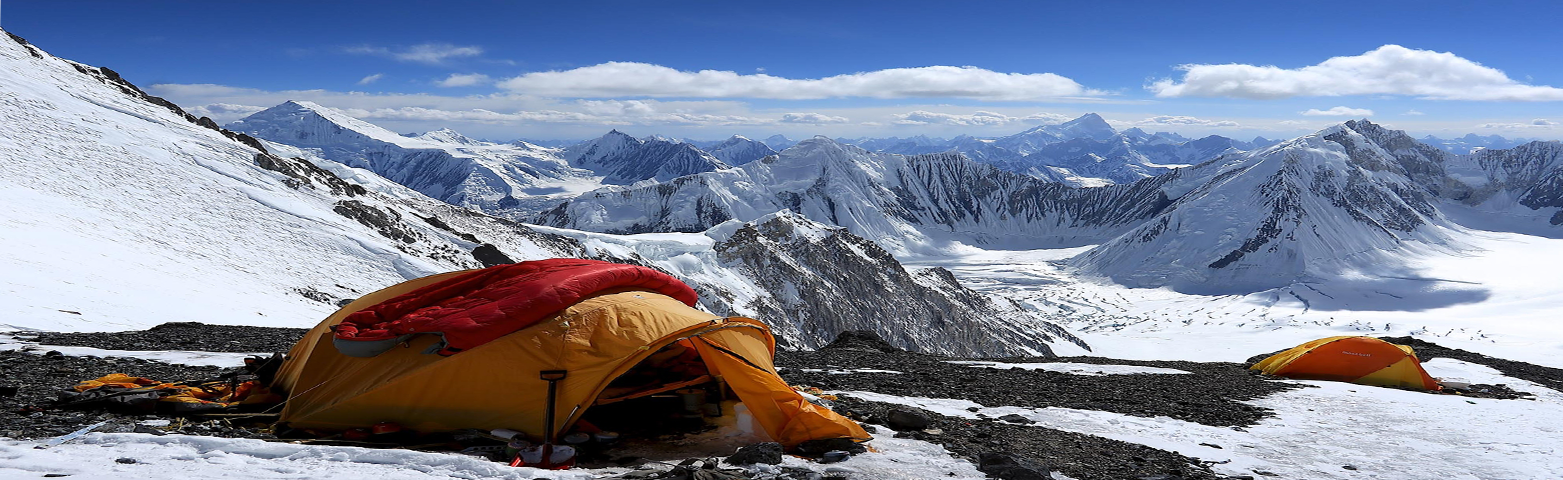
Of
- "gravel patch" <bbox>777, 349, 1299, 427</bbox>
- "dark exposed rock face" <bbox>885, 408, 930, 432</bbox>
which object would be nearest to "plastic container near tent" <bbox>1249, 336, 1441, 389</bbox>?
"gravel patch" <bbox>777, 349, 1299, 427</bbox>

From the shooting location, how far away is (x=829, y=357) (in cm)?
2475

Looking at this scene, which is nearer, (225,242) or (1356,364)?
(1356,364)

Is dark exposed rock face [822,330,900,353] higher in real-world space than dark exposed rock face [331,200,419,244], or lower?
lower

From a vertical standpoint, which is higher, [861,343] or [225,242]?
[225,242]

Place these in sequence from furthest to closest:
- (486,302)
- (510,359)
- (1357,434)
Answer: (1357,434) < (486,302) < (510,359)

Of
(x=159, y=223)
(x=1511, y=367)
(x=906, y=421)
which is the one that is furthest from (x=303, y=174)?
(x=1511, y=367)

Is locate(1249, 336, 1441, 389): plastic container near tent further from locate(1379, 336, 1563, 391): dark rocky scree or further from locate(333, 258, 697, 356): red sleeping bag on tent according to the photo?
locate(333, 258, 697, 356): red sleeping bag on tent

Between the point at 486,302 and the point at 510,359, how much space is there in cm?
124

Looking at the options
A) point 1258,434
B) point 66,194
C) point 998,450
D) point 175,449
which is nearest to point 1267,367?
point 1258,434

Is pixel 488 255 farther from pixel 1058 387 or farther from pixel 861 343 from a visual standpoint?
pixel 1058 387

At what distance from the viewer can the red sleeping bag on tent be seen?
421 inches

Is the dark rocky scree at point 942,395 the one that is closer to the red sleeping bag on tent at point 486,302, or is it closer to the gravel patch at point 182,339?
the gravel patch at point 182,339

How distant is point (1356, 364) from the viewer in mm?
24312

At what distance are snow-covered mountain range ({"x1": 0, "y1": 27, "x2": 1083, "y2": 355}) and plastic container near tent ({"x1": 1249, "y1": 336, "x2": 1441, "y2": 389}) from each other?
36276 mm
